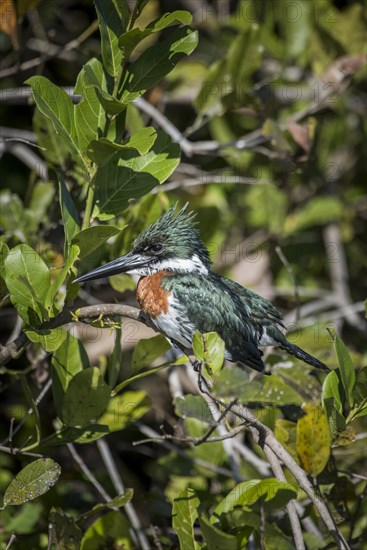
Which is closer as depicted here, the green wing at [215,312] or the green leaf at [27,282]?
the green leaf at [27,282]

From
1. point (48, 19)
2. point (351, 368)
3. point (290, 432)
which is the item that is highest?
point (48, 19)

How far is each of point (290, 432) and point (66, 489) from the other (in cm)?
150

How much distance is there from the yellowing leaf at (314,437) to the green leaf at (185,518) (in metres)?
0.40

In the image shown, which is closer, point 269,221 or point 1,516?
point 1,516

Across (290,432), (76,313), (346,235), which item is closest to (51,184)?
(76,313)

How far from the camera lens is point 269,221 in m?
5.24

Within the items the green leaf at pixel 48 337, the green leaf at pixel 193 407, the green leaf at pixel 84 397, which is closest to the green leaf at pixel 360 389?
the green leaf at pixel 193 407

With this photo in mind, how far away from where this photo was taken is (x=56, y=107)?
2.51 m

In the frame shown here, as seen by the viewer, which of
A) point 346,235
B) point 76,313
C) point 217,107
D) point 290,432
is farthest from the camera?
point 346,235

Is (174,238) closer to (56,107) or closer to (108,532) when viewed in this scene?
(56,107)

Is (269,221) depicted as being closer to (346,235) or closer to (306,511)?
(346,235)

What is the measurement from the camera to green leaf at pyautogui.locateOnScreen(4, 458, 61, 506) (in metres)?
2.46

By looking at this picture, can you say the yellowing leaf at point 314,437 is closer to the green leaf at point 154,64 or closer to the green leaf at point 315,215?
the green leaf at point 154,64

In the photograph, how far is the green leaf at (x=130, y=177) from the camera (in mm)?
2633
